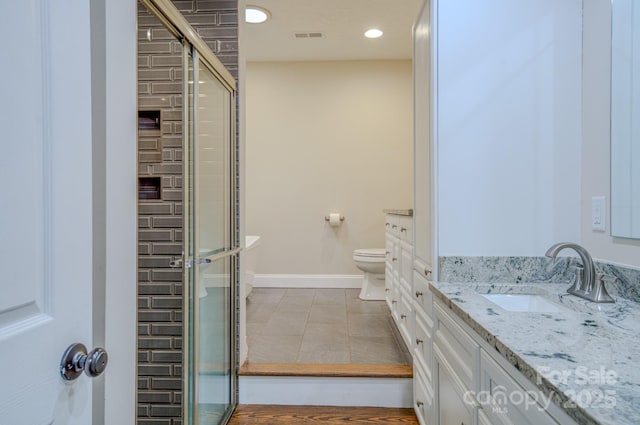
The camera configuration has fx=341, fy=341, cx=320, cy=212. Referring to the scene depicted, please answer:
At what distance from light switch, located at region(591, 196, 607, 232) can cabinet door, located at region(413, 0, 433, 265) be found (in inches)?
23.0

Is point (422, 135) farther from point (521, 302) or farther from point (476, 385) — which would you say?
point (476, 385)

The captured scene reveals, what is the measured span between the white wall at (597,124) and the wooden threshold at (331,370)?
1.17 meters

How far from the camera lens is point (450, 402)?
3.88 feet

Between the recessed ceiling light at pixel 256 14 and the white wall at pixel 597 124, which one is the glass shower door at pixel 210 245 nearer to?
the recessed ceiling light at pixel 256 14

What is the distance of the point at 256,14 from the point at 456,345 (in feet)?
9.85

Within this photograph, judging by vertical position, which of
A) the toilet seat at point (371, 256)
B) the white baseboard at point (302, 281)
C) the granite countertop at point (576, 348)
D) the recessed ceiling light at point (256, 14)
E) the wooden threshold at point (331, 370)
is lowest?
the wooden threshold at point (331, 370)

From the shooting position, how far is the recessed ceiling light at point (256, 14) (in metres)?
2.87

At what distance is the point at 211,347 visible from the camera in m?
1.68

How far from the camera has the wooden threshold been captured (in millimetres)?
1926
